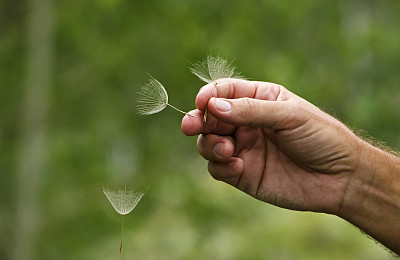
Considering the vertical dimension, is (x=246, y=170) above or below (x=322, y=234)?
above

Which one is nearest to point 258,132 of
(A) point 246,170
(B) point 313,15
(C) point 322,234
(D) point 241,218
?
(A) point 246,170

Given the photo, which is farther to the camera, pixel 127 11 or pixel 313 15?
pixel 313 15

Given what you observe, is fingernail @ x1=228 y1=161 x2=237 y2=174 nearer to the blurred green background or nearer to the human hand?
the human hand

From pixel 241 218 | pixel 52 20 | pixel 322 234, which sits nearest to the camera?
pixel 322 234

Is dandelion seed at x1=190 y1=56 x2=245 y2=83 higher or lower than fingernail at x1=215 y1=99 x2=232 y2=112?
higher

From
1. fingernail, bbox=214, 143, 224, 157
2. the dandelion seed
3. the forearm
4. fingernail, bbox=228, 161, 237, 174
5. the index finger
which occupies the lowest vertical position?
the forearm

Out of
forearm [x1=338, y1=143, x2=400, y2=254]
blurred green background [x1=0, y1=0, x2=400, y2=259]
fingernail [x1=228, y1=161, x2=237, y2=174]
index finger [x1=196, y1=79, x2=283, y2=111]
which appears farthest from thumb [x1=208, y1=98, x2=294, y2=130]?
blurred green background [x1=0, y1=0, x2=400, y2=259]

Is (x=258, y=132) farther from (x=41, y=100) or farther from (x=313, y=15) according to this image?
(x=313, y=15)

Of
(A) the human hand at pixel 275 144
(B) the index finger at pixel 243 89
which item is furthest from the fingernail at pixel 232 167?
(B) the index finger at pixel 243 89
